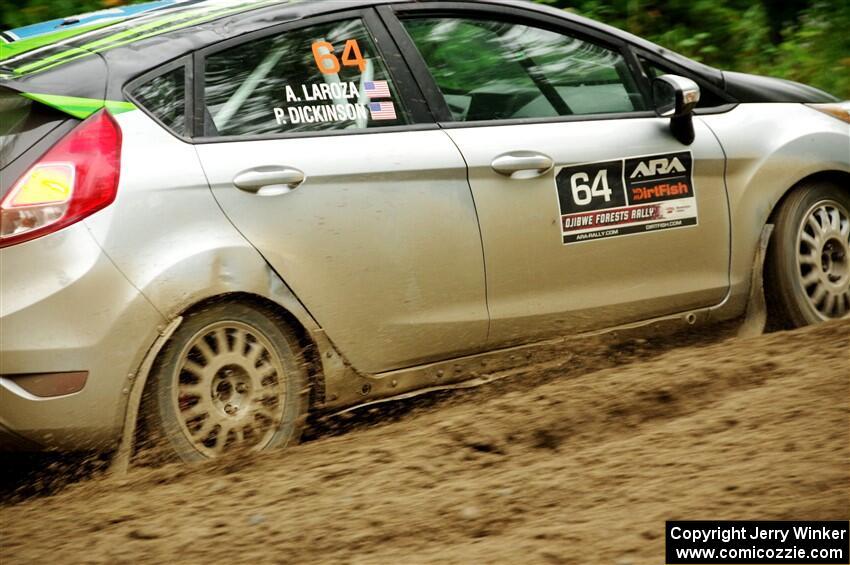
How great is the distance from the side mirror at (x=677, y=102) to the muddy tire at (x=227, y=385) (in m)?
1.87

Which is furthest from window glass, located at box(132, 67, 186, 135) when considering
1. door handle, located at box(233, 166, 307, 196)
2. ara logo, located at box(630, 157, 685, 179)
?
ara logo, located at box(630, 157, 685, 179)

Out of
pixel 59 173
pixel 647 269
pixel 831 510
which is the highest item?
pixel 59 173

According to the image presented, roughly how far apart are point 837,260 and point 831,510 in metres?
2.42

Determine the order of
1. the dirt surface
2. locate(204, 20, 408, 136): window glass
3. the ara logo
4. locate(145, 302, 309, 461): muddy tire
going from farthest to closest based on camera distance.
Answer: the ara logo < locate(204, 20, 408, 136): window glass < locate(145, 302, 309, 461): muddy tire < the dirt surface

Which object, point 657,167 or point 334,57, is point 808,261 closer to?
point 657,167

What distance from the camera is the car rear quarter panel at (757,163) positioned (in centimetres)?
523

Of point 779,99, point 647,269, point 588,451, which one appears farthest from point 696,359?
point 779,99

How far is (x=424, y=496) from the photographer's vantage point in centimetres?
366

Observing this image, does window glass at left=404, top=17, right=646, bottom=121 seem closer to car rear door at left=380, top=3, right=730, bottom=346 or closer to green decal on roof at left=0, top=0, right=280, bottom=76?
car rear door at left=380, top=3, right=730, bottom=346

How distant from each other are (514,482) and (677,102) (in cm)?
200

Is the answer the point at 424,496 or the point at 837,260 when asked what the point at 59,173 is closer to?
the point at 424,496

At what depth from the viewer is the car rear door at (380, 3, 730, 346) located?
4688 mm

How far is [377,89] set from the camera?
458cm

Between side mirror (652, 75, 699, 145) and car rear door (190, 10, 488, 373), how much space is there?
1029mm
